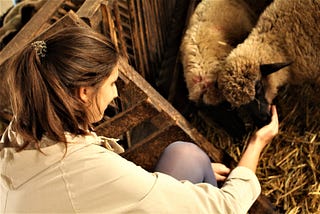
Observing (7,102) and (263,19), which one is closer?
(7,102)

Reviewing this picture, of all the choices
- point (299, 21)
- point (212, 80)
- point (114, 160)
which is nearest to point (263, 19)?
point (299, 21)

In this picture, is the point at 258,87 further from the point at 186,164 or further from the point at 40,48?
the point at 40,48

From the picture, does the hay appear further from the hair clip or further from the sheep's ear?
the hair clip

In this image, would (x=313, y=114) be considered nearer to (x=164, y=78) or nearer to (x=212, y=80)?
(x=212, y=80)

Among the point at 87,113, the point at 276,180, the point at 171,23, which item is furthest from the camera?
the point at 171,23

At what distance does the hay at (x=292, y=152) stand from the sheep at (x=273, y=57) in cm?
10

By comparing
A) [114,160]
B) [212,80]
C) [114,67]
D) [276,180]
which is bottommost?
[276,180]

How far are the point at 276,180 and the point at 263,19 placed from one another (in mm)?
741

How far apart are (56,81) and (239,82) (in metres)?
1.03

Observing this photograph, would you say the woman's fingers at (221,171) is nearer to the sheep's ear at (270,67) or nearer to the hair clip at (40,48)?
the sheep's ear at (270,67)

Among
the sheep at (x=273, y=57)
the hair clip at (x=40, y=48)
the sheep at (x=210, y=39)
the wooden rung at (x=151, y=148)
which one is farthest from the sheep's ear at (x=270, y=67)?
the hair clip at (x=40, y=48)

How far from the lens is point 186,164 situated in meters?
1.40

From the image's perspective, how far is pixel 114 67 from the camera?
43.1 inches

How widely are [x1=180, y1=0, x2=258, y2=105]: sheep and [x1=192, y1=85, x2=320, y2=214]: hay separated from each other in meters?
0.22
